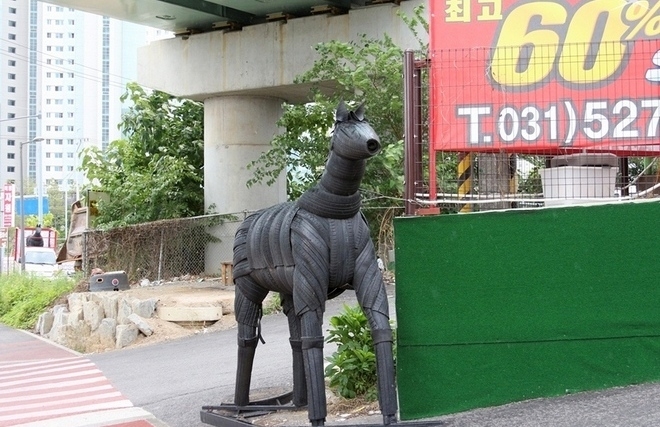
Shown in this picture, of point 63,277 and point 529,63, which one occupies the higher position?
point 529,63

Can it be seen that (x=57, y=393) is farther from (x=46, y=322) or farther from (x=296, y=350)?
(x=46, y=322)

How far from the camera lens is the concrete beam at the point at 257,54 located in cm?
2025

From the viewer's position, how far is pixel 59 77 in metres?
121

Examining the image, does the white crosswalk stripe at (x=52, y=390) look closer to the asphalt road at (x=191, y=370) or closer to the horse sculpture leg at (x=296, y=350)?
the asphalt road at (x=191, y=370)

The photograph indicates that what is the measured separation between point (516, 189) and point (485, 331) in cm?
157

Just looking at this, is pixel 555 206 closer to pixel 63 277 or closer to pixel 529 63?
pixel 529 63

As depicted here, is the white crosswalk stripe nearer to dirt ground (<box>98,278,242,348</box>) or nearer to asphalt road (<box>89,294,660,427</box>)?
asphalt road (<box>89,294,660,427</box>)

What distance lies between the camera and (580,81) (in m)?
Answer: 7.75

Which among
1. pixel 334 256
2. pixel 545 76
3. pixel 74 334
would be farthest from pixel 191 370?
pixel 545 76

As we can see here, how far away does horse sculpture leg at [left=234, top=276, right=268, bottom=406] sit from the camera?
25.2ft

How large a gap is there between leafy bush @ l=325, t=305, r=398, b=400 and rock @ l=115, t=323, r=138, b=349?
333 inches

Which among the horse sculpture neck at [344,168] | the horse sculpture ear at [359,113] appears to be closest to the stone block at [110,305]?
the horse sculpture neck at [344,168]

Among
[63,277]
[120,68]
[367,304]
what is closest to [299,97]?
[63,277]

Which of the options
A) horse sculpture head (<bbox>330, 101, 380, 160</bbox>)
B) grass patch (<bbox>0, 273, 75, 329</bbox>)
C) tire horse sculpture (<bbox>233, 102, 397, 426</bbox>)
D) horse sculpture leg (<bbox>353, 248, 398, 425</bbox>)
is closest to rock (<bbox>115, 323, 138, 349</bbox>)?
grass patch (<bbox>0, 273, 75, 329</bbox>)
